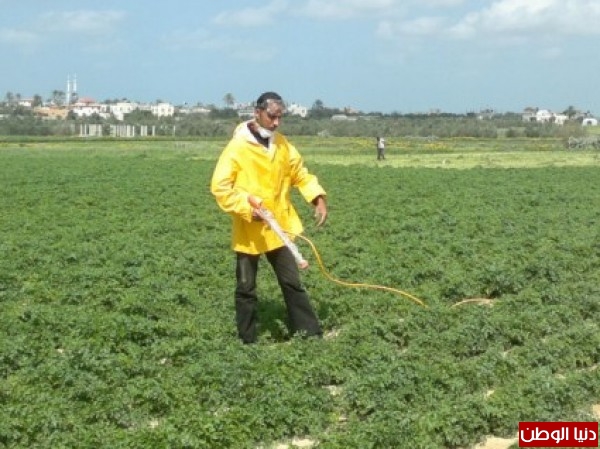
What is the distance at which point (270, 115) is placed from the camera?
808 centimetres

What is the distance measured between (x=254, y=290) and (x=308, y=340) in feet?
2.31

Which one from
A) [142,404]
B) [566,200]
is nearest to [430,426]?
[142,404]

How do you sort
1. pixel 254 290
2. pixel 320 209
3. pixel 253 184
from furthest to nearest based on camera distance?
1. pixel 320 209
2. pixel 254 290
3. pixel 253 184

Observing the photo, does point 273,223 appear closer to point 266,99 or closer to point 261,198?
point 261,198

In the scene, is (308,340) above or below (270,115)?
below

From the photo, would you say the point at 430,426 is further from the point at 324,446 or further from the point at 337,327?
the point at 337,327

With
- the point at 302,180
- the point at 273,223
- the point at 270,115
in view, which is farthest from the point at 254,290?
the point at 270,115

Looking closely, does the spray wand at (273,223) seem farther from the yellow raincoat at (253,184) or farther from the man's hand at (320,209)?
the man's hand at (320,209)

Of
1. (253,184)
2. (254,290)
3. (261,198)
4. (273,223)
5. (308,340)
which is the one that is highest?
(253,184)

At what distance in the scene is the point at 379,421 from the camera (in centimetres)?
623

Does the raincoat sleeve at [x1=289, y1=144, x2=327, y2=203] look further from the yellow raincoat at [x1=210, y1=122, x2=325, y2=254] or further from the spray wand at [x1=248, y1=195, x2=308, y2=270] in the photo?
the spray wand at [x1=248, y1=195, x2=308, y2=270]

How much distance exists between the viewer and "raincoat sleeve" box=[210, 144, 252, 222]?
7922 millimetres

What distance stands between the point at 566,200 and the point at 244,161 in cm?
1624

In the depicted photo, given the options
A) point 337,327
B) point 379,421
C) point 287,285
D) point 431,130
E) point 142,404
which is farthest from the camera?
point 431,130
